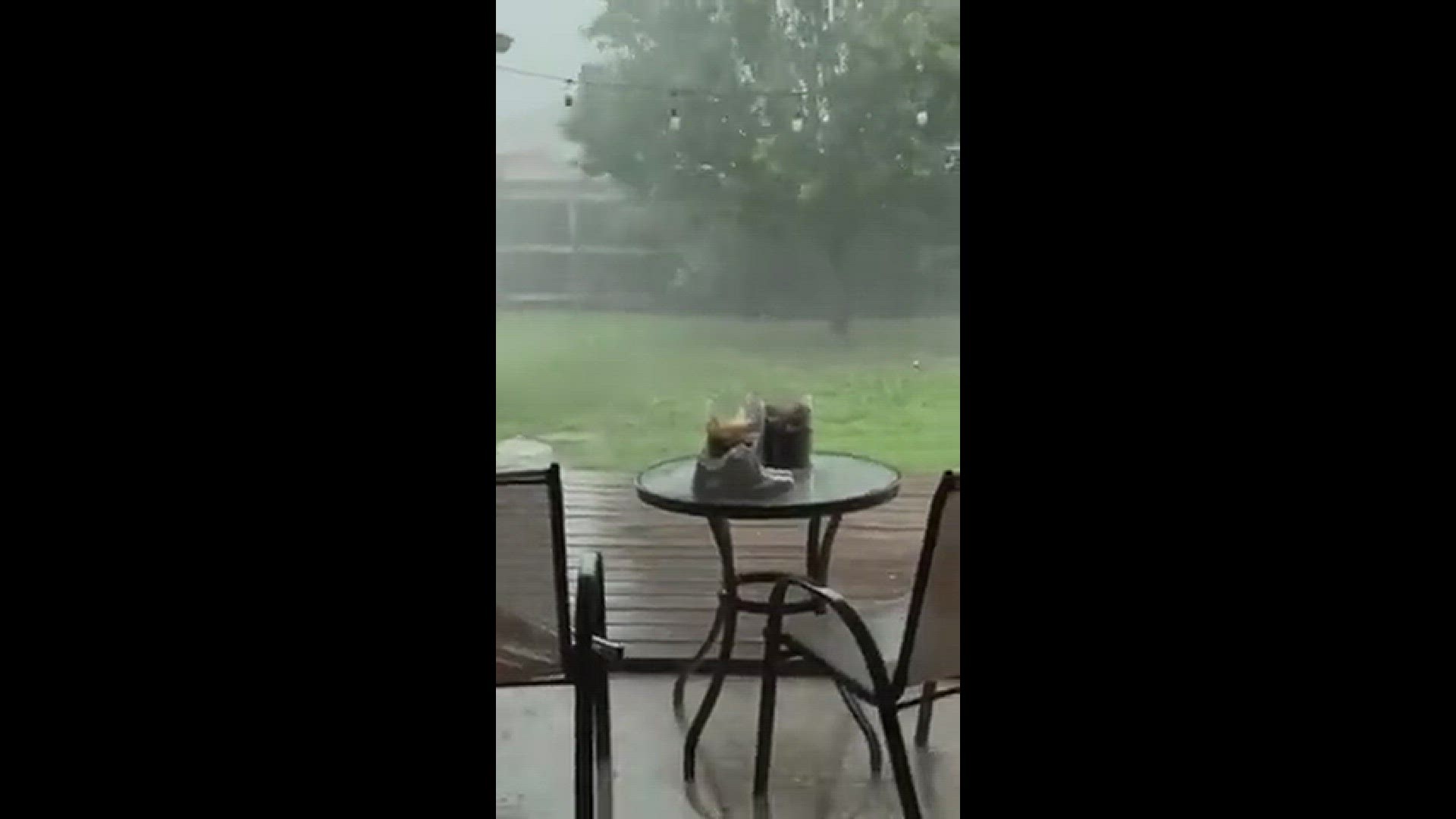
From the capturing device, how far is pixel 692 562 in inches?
95.6

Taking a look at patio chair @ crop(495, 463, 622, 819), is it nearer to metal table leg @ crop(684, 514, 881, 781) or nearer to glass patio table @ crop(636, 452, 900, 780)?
glass patio table @ crop(636, 452, 900, 780)

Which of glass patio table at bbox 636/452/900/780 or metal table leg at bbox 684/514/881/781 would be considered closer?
glass patio table at bbox 636/452/900/780

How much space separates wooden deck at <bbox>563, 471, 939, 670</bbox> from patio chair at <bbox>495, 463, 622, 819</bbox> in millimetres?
204

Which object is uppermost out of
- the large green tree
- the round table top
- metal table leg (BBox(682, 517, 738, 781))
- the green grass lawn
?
the large green tree

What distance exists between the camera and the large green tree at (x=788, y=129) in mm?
1624

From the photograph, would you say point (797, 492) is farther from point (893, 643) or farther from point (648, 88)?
point (648, 88)

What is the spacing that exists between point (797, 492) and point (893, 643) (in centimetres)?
35

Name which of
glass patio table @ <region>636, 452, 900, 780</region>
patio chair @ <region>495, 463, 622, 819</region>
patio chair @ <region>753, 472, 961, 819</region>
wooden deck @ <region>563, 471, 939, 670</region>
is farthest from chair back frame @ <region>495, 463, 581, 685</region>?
patio chair @ <region>753, 472, 961, 819</region>

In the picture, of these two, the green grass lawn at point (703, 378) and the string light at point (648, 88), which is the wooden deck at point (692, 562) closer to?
the green grass lawn at point (703, 378)

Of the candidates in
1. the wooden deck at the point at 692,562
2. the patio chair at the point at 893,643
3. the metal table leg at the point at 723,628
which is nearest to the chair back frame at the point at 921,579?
the patio chair at the point at 893,643

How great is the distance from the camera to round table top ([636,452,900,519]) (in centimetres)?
223

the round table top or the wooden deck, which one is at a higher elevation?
the round table top

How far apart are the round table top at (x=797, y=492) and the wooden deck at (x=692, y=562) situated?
0.09 ft
